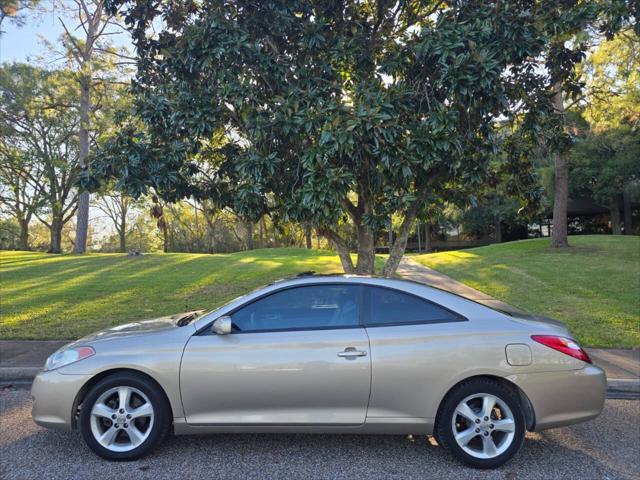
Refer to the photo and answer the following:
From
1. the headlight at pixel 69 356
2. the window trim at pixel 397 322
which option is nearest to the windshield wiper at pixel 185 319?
the headlight at pixel 69 356

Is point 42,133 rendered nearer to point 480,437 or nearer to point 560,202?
point 560,202

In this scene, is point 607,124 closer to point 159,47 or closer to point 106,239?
point 159,47

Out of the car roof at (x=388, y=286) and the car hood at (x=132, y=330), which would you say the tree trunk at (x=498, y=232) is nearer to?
the car roof at (x=388, y=286)

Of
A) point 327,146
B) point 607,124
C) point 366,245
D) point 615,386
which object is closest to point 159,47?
point 327,146

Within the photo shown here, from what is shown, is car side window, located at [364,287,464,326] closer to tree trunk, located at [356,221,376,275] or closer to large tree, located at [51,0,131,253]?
tree trunk, located at [356,221,376,275]

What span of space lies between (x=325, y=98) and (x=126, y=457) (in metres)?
4.30

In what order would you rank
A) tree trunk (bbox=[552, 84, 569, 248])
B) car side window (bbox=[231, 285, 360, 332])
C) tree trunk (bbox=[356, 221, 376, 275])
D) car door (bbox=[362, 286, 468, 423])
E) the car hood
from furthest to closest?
tree trunk (bbox=[552, 84, 569, 248]) → tree trunk (bbox=[356, 221, 376, 275]) → the car hood → car side window (bbox=[231, 285, 360, 332]) → car door (bbox=[362, 286, 468, 423])

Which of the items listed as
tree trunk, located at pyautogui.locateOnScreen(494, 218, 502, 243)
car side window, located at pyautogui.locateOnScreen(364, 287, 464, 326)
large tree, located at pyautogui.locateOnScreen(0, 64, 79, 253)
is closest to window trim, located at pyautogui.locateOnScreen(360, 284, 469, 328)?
car side window, located at pyautogui.locateOnScreen(364, 287, 464, 326)

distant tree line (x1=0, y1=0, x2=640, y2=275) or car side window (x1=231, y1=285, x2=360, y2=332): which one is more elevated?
distant tree line (x1=0, y1=0, x2=640, y2=275)

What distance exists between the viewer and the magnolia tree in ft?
16.3

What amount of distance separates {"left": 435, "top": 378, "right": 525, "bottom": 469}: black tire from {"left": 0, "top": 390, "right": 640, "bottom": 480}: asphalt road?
0.08m

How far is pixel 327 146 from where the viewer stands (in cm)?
479

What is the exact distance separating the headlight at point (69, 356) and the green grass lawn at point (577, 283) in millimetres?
6832

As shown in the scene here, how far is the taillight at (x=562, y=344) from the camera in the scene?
3.63 meters
